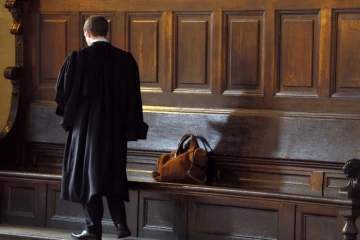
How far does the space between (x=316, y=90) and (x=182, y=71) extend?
2.98 ft

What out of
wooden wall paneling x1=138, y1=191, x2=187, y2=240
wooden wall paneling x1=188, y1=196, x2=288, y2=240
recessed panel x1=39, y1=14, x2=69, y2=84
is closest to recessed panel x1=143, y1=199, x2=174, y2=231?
wooden wall paneling x1=138, y1=191, x2=187, y2=240

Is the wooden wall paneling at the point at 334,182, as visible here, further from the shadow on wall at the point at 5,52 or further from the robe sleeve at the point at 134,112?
the shadow on wall at the point at 5,52

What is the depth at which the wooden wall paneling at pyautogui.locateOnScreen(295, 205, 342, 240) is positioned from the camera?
16.0ft

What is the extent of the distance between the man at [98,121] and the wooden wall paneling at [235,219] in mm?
441

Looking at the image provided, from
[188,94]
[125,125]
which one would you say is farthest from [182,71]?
[125,125]

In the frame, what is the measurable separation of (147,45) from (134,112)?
29.1 inches

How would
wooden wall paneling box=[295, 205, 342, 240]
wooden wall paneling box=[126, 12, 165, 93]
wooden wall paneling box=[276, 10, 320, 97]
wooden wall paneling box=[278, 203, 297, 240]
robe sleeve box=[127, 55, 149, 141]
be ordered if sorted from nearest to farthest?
wooden wall paneling box=[295, 205, 342, 240] < wooden wall paneling box=[278, 203, 297, 240] < robe sleeve box=[127, 55, 149, 141] < wooden wall paneling box=[276, 10, 320, 97] < wooden wall paneling box=[126, 12, 165, 93]

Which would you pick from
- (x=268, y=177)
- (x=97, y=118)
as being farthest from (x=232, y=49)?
(x=97, y=118)

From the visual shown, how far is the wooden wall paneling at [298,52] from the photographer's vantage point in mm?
5191

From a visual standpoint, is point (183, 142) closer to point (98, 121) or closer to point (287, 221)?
point (98, 121)

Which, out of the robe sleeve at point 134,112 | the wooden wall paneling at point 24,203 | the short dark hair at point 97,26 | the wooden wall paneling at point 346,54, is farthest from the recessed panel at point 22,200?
the wooden wall paneling at point 346,54

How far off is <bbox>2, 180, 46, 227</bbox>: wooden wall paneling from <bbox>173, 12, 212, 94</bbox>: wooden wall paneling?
3.77 ft

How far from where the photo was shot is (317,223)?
491 cm

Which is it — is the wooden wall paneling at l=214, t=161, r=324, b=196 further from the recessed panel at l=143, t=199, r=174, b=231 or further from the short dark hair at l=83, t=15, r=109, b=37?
the short dark hair at l=83, t=15, r=109, b=37
